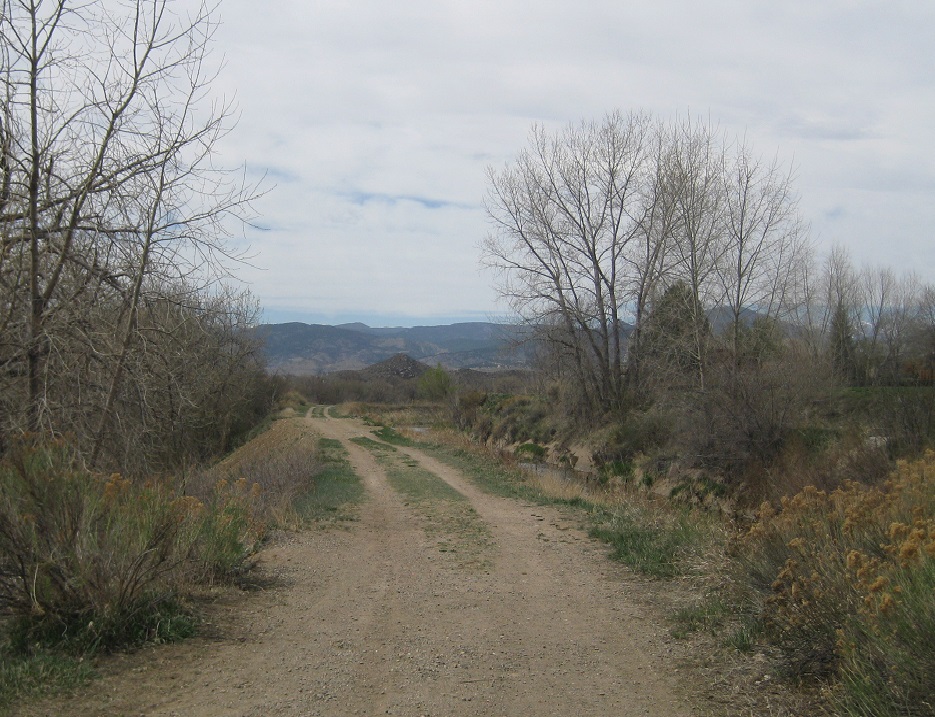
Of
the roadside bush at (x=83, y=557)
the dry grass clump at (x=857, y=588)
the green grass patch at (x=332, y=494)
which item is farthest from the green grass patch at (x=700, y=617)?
the green grass patch at (x=332, y=494)

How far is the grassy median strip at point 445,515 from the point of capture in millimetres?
9789

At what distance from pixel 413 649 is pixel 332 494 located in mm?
9990

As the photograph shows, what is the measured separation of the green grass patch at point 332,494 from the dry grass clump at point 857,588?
749 centimetres

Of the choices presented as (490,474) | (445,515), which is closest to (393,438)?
(490,474)

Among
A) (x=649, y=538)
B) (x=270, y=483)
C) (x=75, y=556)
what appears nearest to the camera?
(x=75, y=556)

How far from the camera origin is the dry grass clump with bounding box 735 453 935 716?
377 centimetres

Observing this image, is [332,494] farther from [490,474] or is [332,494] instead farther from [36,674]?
[36,674]

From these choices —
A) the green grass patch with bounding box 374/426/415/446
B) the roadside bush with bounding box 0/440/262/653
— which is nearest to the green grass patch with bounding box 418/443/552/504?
the green grass patch with bounding box 374/426/415/446

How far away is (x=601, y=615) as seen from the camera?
273 inches

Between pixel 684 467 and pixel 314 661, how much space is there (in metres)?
18.9

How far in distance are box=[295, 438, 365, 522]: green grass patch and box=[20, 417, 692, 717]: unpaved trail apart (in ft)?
9.07

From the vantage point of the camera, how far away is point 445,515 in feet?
42.7

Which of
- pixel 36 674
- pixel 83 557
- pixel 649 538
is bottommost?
pixel 649 538

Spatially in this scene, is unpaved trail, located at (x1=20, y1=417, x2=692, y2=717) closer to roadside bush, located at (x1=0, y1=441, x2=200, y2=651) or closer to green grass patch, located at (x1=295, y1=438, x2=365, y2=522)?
roadside bush, located at (x1=0, y1=441, x2=200, y2=651)
